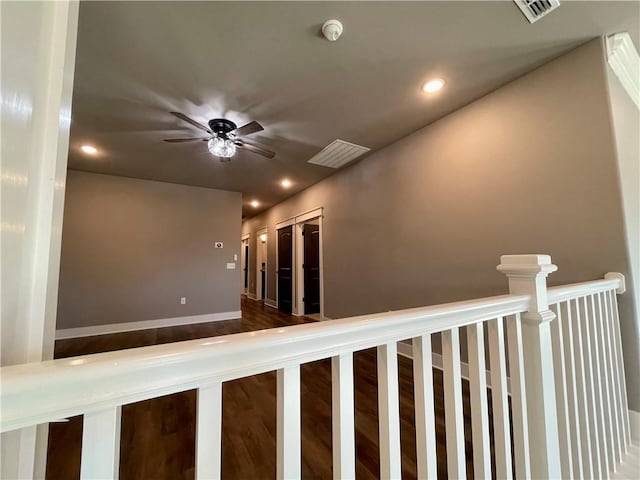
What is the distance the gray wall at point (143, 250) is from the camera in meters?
4.00

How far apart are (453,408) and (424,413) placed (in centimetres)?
12

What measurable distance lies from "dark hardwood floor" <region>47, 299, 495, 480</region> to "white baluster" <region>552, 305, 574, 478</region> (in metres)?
0.50

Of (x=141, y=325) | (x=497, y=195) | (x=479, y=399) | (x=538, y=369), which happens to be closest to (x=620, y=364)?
(x=538, y=369)

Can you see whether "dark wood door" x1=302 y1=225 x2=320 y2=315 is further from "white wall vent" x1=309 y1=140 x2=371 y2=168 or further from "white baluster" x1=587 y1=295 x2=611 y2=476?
"white baluster" x1=587 y1=295 x2=611 y2=476

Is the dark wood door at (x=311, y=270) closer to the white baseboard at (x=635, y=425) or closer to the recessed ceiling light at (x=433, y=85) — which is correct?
the recessed ceiling light at (x=433, y=85)

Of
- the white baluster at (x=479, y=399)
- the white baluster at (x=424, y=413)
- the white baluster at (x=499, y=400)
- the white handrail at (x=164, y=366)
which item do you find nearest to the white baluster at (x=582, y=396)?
the white baluster at (x=499, y=400)

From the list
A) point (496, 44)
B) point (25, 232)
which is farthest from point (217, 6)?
point (496, 44)

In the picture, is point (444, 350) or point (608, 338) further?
point (608, 338)

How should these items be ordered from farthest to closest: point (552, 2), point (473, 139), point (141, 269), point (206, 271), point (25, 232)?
point (206, 271), point (141, 269), point (473, 139), point (552, 2), point (25, 232)

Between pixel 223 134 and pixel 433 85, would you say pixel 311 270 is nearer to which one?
pixel 223 134

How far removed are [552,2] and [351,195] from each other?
2687mm

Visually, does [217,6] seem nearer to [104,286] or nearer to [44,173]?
[44,173]

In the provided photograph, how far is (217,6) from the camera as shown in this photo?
1.50 metres

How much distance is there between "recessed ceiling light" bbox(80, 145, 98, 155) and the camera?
10.6 ft
